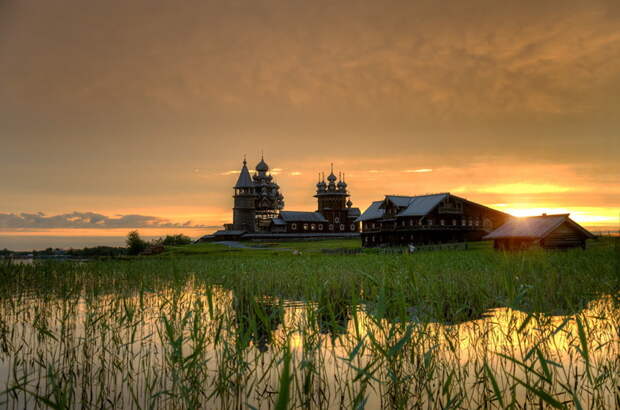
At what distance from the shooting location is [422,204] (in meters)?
51.8

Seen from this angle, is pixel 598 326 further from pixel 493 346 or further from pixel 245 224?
pixel 245 224

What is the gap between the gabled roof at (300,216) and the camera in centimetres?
8256

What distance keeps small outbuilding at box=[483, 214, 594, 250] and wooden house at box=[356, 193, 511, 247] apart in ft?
60.2

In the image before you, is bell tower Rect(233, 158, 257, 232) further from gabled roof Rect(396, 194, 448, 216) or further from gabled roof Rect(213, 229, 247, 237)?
gabled roof Rect(396, 194, 448, 216)

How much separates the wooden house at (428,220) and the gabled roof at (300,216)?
26192mm

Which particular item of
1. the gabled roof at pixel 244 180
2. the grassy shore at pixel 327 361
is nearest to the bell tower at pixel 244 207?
the gabled roof at pixel 244 180

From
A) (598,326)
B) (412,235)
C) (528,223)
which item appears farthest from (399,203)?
(598,326)

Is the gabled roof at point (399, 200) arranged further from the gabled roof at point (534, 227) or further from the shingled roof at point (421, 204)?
the gabled roof at point (534, 227)

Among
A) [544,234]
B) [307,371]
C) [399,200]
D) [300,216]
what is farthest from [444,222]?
[307,371]

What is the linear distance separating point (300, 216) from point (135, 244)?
39.4 metres

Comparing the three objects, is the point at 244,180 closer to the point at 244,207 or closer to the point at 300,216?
the point at 244,207

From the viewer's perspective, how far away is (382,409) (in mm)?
5898

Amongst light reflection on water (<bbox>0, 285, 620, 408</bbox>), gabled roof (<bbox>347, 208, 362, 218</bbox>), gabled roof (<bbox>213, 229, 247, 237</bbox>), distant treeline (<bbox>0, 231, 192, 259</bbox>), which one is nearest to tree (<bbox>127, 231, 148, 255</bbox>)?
distant treeline (<bbox>0, 231, 192, 259</bbox>)

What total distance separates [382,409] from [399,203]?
160 feet
